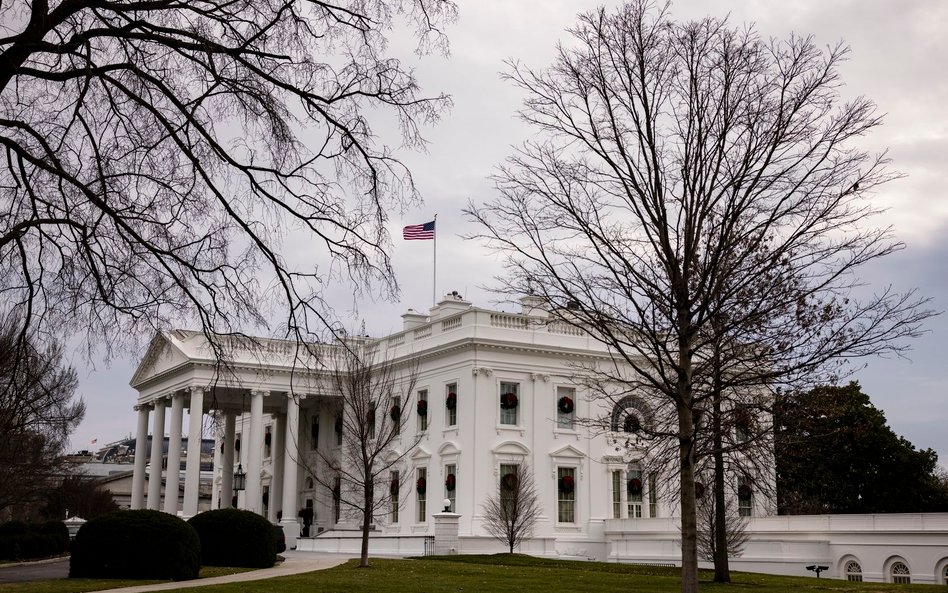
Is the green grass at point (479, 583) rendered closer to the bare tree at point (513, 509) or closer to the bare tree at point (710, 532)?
the bare tree at point (710, 532)

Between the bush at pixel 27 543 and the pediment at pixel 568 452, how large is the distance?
871 inches

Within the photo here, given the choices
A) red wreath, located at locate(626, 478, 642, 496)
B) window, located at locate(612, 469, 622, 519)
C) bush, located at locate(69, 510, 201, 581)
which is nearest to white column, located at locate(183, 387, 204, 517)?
window, located at locate(612, 469, 622, 519)

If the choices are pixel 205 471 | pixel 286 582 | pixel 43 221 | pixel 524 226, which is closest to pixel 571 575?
pixel 286 582

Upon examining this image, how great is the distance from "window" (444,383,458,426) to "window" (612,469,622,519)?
804 centimetres

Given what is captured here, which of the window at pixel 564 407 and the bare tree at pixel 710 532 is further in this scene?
the window at pixel 564 407

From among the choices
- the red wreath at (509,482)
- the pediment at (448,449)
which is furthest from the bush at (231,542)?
the pediment at (448,449)

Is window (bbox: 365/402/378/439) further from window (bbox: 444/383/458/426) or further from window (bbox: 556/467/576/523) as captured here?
window (bbox: 556/467/576/523)

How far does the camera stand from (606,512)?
47.0 metres

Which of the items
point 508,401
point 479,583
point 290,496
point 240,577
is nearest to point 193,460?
point 290,496

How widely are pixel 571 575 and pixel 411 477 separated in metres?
23.4

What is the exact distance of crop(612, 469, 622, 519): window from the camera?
156 feet

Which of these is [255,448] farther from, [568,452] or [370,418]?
[370,418]

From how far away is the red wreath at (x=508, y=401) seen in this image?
151 feet

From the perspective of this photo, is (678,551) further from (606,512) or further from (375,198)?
(375,198)
